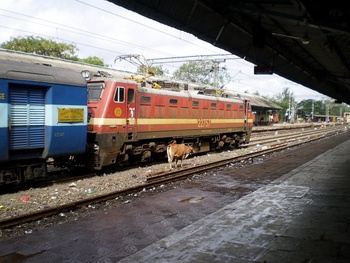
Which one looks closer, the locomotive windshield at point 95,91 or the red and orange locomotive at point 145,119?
the red and orange locomotive at point 145,119

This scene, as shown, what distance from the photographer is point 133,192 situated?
9.48 meters

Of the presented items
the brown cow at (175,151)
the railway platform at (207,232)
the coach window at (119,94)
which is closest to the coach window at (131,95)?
the coach window at (119,94)

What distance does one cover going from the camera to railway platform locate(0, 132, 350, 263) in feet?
16.5

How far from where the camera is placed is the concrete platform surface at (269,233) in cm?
489

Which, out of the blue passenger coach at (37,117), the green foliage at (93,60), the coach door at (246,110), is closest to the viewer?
the blue passenger coach at (37,117)

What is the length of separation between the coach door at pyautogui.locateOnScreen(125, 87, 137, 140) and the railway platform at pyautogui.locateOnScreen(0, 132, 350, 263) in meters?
4.14

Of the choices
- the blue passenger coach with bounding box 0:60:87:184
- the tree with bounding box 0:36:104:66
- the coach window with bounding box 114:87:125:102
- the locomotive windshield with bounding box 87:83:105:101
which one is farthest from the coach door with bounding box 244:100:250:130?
the tree with bounding box 0:36:104:66

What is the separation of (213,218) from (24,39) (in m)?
40.2

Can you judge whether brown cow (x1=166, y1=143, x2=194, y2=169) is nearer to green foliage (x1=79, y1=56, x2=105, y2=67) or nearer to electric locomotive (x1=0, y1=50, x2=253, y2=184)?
electric locomotive (x1=0, y1=50, x2=253, y2=184)

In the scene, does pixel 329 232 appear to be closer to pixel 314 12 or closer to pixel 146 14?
pixel 314 12

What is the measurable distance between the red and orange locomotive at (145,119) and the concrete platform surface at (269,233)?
5.39m

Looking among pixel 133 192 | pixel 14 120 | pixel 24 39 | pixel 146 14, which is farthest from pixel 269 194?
pixel 24 39

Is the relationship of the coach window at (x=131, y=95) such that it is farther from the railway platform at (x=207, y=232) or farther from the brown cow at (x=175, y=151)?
the railway platform at (x=207, y=232)

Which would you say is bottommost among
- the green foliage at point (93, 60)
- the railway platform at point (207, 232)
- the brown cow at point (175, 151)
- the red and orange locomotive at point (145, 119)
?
the railway platform at point (207, 232)
